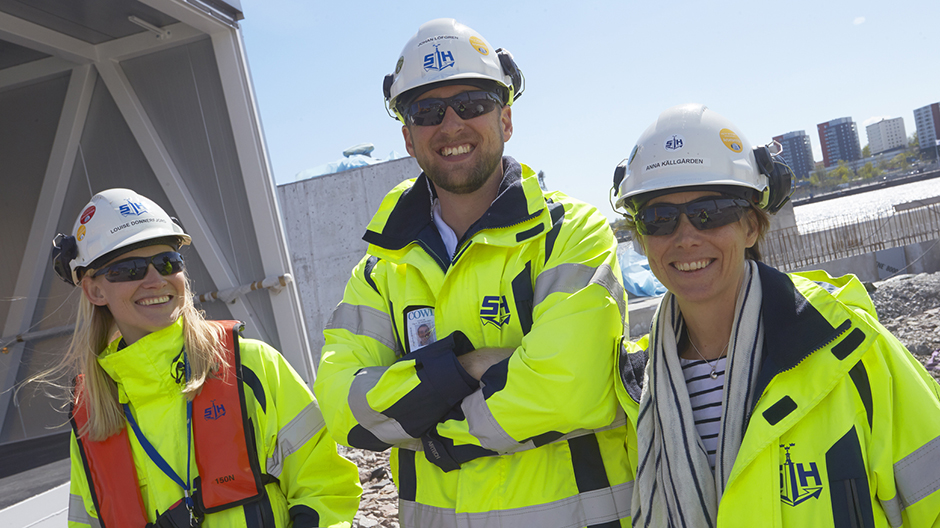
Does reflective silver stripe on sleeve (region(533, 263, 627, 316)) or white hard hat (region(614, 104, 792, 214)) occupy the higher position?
white hard hat (region(614, 104, 792, 214))

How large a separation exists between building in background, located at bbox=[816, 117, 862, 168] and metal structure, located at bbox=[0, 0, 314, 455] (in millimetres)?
151349

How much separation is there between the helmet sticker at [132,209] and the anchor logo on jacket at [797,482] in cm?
257

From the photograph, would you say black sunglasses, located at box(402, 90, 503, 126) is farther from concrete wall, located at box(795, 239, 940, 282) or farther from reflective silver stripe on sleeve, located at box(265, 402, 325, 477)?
concrete wall, located at box(795, 239, 940, 282)

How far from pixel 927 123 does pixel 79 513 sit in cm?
15496

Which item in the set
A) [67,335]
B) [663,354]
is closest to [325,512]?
[663,354]

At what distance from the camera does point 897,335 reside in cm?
796

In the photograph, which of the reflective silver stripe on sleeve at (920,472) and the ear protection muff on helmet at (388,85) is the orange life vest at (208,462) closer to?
the ear protection muff on helmet at (388,85)

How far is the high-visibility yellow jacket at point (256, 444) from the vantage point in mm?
2334

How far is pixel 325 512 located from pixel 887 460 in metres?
1.84

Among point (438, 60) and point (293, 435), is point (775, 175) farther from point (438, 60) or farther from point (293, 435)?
point (293, 435)

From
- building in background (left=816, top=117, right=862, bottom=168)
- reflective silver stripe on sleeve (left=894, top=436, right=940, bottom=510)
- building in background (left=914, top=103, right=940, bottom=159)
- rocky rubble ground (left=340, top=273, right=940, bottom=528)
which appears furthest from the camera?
building in background (left=816, top=117, right=862, bottom=168)

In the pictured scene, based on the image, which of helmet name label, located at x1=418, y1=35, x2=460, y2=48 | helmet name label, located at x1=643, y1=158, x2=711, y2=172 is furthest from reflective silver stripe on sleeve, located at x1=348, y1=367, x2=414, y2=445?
helmet name label, located at x1=418, y1=35, x2=460, y2=48

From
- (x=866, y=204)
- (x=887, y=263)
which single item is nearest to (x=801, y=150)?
(x=866, y=204)

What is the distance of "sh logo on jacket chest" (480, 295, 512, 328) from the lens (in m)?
2.27
